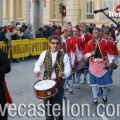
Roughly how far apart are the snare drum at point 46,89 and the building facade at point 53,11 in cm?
2443

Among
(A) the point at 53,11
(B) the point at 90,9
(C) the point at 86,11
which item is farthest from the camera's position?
(A) the point at 53,11

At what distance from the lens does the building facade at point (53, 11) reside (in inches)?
1457

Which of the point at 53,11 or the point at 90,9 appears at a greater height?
the point at 90,9

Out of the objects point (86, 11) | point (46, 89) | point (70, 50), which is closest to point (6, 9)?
point (86, 11)

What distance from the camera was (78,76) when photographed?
13492 mm

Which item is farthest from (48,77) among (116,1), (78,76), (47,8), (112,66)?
(47,8)

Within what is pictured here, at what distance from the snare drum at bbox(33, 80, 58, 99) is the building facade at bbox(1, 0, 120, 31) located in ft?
80.1

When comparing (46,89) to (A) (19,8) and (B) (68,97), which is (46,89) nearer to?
(B) (68,97)

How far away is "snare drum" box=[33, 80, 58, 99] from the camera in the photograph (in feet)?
24.6

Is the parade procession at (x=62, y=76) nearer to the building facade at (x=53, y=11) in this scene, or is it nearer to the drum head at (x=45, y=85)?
the drum head at (x=45, y=85)

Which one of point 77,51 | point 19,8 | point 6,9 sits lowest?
point 77,51

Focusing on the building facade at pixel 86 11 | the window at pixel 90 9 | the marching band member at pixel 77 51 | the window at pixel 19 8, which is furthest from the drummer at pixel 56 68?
the window at pixel 19 8

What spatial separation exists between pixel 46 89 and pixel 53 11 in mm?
36158

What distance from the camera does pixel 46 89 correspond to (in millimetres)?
7469
